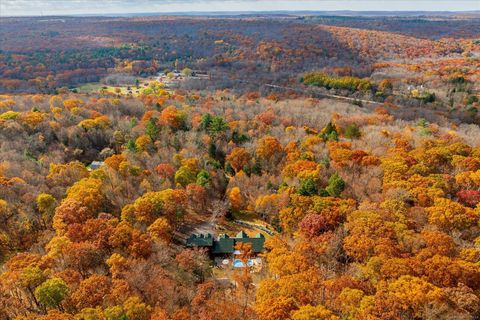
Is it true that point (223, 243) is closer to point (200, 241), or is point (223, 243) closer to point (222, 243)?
point (222, 243)

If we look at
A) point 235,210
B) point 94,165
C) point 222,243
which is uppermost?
point 94,165

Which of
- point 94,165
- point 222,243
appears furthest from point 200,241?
point 94,165

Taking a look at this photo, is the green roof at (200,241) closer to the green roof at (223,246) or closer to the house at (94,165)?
the green roof at (223,246)

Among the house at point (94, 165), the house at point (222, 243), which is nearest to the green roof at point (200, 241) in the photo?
the house at point (222, 243)

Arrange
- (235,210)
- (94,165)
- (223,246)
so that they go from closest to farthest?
(223,246) → (235,210) → (94,165)

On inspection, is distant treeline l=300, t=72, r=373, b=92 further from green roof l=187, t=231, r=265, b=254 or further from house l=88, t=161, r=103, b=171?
green roof l=187, t=231, r=265, b=254

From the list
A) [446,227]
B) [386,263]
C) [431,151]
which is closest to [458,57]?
[431,151]

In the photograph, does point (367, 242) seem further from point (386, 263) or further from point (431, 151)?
point (431, 151)

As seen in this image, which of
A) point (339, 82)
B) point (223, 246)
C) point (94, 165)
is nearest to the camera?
point (223, 246)

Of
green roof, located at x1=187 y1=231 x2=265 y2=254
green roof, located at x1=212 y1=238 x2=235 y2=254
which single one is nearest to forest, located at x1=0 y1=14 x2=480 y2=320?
green roof, located at x1=187 y1=231 x2=265 y2=254
